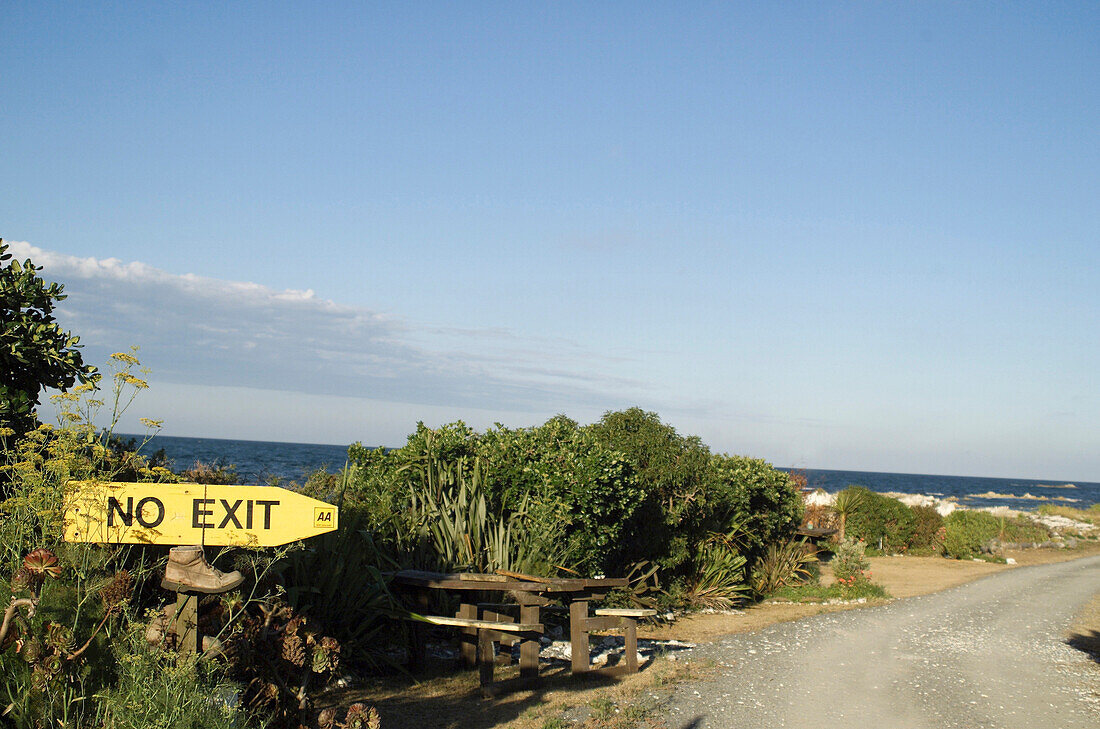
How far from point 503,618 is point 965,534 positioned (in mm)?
22028

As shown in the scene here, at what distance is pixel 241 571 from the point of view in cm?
488

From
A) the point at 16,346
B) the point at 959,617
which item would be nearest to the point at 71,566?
the point at 16,346

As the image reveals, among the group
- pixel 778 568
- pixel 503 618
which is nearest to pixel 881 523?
pixel 778 568

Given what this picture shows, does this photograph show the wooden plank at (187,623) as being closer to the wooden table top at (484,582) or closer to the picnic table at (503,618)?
the picnic table at (503,618)

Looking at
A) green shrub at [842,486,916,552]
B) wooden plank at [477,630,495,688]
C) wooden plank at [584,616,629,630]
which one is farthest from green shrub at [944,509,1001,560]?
wooden plank at [477,630,495,688]

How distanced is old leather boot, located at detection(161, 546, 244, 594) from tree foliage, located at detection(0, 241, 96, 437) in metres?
2.56

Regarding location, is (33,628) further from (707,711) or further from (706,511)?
(706,511)

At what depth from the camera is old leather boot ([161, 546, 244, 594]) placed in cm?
438

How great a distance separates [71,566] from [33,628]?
0.40 metres

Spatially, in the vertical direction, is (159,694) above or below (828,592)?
above

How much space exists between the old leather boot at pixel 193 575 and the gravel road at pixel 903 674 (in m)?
4.46

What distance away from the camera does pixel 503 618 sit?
8.52m

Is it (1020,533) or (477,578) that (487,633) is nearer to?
(477,578)

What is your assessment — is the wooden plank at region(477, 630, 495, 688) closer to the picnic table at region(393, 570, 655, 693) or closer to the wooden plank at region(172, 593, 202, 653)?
the picnic table at region(393, 570, 655, 693)
